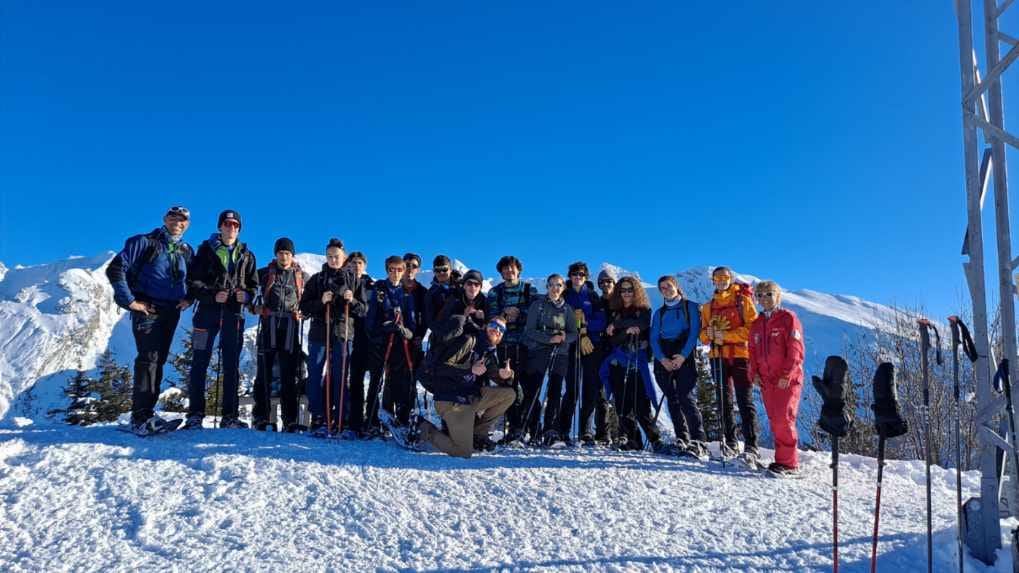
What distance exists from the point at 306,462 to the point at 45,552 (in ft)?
6.75

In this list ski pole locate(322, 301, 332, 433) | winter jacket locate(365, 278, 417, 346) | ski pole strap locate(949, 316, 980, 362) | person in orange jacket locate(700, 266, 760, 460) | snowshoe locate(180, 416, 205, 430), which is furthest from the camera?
winter jacket locate(365, 278, 417, 346)

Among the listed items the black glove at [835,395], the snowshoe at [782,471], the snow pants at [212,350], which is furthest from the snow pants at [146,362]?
the snowshoe at [782,471]

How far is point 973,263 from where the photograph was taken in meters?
4.75

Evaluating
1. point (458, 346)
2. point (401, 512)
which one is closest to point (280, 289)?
point (458, 346)

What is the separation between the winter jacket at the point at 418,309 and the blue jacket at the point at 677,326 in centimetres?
295

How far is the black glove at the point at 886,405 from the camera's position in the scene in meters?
4.09

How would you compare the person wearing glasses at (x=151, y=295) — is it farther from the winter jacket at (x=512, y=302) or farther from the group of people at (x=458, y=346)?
the winter jacket at (x=512, y=302)

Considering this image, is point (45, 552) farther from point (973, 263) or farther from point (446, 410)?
point (973, 263)

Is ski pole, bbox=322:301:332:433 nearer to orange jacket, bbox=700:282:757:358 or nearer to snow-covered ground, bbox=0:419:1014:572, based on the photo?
snow-covered ground, bbox=0:419:1014:572

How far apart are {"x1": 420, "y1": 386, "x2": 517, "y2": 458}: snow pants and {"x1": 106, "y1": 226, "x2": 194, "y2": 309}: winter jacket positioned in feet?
10.5

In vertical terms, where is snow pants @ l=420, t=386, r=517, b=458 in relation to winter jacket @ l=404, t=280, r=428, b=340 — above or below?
below

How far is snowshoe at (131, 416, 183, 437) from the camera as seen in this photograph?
6.20 metres

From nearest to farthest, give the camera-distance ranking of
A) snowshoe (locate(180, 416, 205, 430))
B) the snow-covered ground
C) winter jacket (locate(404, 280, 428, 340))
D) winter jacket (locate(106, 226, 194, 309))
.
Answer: the snow-covered ground
winter jacket (locate(106, 226, 194, 309))
snowshoe (locate(180, 416, 205, 430))
winter jacket (locate(404, 280, 428, 340))

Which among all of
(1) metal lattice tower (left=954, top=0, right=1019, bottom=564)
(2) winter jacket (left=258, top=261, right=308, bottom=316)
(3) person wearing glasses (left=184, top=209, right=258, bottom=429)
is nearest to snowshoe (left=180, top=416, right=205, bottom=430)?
(3) person wearing glasses (left=184, top=209, right=258, bottom=429)
